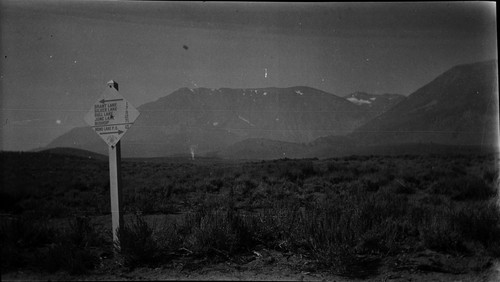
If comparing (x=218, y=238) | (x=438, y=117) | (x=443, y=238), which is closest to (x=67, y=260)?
(x=218, y=238)

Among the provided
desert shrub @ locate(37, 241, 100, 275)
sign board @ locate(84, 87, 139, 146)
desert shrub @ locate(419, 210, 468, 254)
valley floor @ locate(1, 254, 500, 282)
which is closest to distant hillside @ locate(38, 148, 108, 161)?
sign board @ locate(84, 87, 139, 146)

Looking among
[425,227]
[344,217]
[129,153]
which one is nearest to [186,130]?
[129,153]

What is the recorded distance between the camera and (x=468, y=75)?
27.0 feet

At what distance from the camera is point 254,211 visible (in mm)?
7375

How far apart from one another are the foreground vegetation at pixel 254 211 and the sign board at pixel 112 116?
1.28 m

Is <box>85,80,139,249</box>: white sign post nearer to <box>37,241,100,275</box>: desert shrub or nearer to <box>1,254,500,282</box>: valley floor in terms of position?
<box>37,241,100,275</box>: desert shrub

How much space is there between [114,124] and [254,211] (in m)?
4.01

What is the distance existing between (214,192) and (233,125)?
222 centimetres

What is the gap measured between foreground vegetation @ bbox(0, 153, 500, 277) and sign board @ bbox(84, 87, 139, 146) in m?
1.28

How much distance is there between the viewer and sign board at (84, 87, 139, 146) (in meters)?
4.21

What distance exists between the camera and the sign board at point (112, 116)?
4.21 metres

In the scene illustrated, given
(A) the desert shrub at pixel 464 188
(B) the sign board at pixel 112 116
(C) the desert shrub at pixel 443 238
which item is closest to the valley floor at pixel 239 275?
(C) the desert shrub at pixel 443 238

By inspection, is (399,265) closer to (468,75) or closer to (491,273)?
(491,273)

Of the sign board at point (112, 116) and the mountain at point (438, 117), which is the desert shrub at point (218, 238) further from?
the mountain at point (438, 117)
